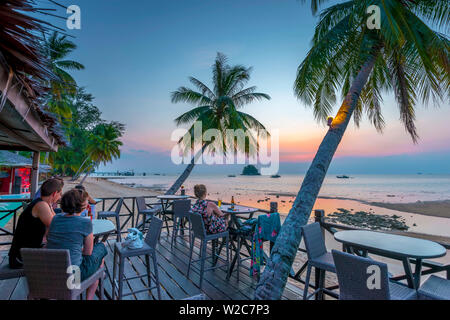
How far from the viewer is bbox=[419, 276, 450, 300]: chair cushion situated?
5.67 ft

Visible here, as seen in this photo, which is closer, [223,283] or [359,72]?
[223,283]

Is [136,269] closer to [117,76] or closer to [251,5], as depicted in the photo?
[251,5]

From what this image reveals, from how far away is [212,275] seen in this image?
321 cm

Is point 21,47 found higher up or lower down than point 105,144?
lower down

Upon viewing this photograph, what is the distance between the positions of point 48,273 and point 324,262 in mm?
2457

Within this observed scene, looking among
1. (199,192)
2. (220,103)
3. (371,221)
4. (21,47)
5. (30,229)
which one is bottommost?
(371,221)

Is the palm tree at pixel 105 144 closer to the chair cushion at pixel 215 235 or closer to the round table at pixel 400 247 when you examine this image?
the chair cushion at pixel 215 235

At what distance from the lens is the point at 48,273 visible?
5.06 ft

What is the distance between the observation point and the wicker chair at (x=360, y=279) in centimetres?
148

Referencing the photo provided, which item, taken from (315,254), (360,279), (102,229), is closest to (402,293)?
(360,279)

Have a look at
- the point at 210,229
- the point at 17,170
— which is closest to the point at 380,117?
the point at 210,229

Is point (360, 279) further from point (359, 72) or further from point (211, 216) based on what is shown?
point (359, 72)

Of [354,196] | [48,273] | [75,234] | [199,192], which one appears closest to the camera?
[48,273]

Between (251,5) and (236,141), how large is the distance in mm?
5227
